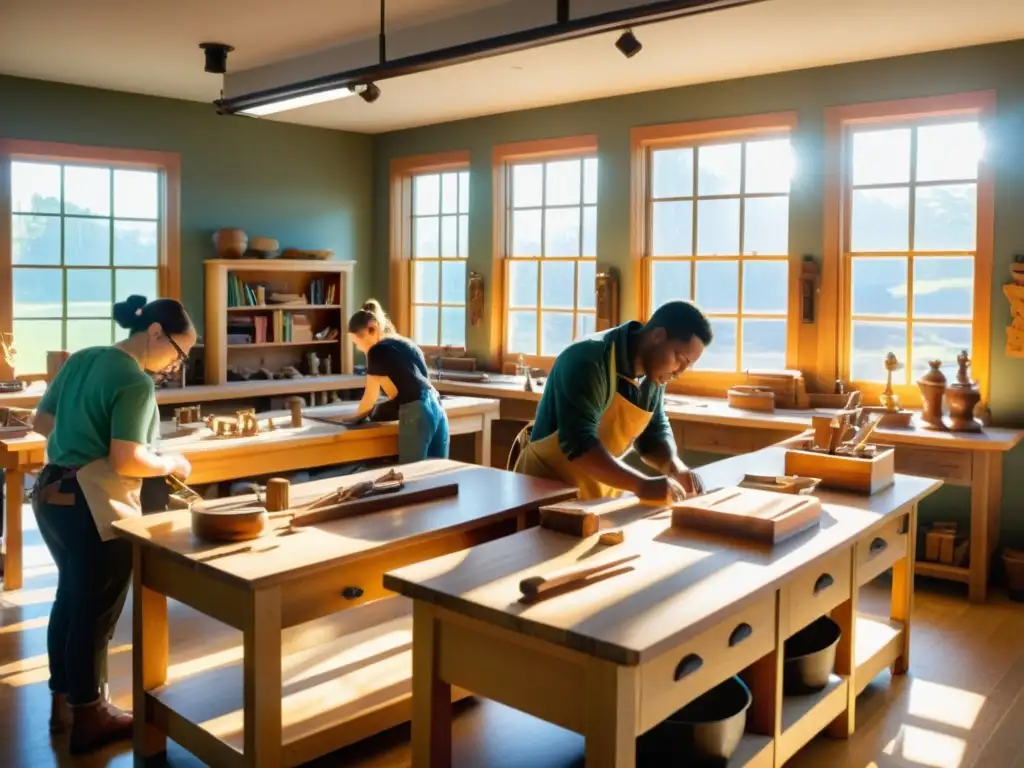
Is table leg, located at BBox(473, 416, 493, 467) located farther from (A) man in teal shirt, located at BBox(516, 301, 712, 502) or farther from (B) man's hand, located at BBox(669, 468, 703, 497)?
(B) man's hand, located at BBox(669, 468, 703, 497)

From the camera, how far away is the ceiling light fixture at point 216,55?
634 cm

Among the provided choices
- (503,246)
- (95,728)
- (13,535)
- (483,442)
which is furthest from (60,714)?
(503,246)

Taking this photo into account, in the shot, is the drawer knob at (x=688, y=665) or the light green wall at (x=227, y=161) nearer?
the drawer knob at (x=688, y=665)

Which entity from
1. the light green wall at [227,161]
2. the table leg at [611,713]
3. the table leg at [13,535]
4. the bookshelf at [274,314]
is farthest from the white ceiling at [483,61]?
the table leg at [611,713]

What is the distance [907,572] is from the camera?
14.4 feet

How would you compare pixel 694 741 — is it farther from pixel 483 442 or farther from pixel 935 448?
pixel 483 442

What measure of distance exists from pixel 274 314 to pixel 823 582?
6.35 m

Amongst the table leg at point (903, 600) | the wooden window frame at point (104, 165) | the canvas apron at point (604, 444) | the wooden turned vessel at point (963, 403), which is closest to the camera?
the canvas apron at point (604, 444)

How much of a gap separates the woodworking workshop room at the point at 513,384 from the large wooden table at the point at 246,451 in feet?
0.08

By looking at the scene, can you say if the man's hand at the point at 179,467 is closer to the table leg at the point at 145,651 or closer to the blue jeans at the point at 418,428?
the table leg at the point at 145,651

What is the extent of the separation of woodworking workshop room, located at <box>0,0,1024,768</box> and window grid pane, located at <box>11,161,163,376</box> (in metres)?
0.03

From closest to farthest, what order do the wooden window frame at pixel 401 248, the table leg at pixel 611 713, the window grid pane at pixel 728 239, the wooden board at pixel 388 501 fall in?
1. the table leg at pixel 611 713
2. the wooden board at pixel 388 501
3. the window grid pane at pixel 728 239
4. the wooden window frame at pixel 401 248

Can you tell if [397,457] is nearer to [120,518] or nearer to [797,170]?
[120,518]

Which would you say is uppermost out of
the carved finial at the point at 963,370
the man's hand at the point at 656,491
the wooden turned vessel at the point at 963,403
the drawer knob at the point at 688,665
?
the carved finial at the point at 963,370
